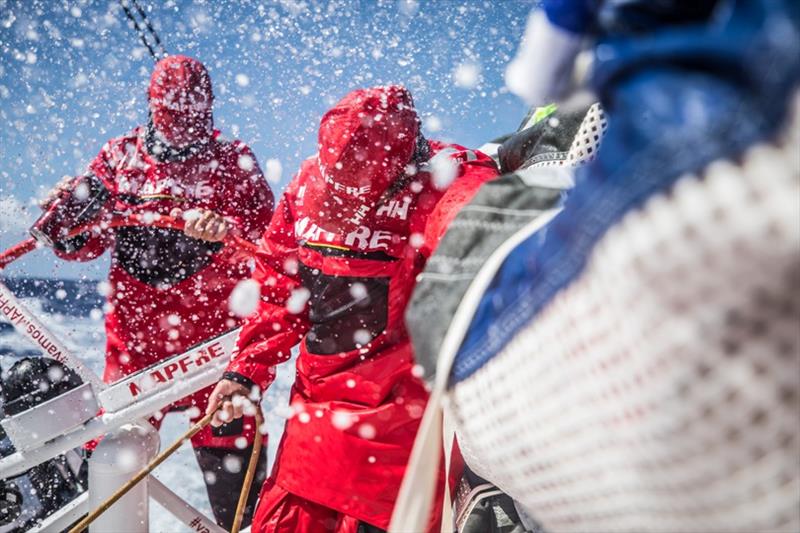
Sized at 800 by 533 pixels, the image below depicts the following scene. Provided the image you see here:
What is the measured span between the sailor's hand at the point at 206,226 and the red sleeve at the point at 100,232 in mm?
1032

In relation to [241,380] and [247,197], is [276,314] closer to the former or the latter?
[241,380]

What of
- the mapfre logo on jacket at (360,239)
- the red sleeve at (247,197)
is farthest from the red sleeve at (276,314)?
the red sleeve at (247,197)

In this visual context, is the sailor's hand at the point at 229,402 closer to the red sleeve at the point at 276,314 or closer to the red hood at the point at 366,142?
the red sleeve at the point at 276,314

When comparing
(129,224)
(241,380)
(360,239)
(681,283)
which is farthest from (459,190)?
(129,224)

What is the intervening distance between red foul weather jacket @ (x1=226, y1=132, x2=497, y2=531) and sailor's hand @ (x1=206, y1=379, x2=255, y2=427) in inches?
7.6

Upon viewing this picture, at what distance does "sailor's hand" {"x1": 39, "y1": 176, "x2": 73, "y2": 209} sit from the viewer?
2.87 meters

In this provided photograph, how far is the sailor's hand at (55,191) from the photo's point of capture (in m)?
2.87

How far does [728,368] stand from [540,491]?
33cm

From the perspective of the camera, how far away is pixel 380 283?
69.8 inches

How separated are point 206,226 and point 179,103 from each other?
3.66 feet

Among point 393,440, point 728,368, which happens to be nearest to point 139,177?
point 393,440

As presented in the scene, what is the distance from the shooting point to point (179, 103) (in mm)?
3180

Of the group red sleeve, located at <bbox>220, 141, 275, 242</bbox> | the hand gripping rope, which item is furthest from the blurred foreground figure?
red sleeve, located at <bbox>220, 141, 275, 242</bbox>

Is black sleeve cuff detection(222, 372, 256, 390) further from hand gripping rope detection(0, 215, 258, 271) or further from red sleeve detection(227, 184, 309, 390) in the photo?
hand gripping rope detection(0, 215, 258, 271)
